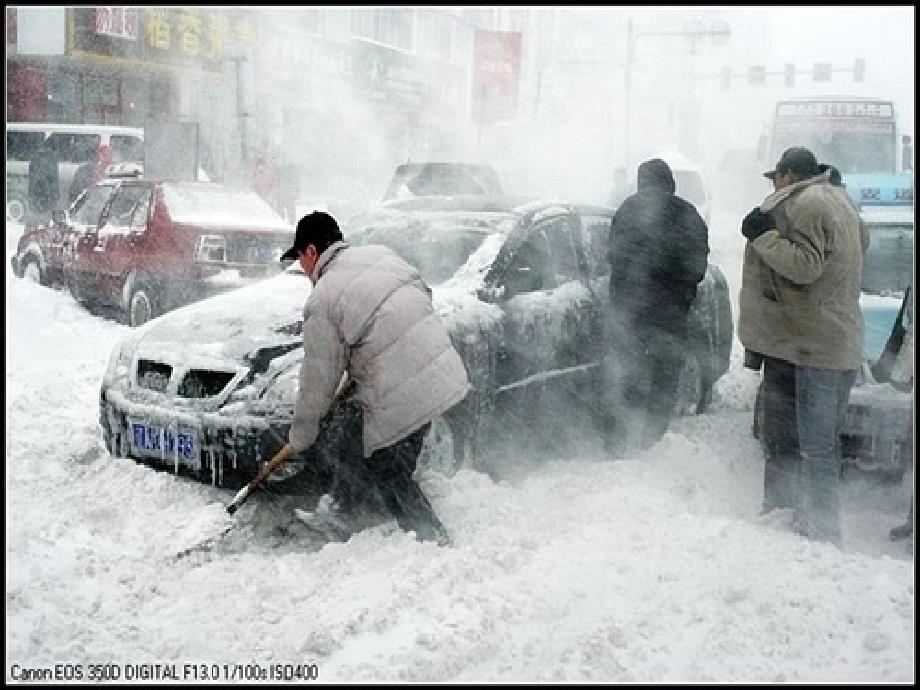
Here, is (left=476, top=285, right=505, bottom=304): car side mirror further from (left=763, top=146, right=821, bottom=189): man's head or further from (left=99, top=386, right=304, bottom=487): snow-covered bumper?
(left=763, top=146, right=821, bottom=189): man's head

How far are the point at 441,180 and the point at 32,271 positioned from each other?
6.02m

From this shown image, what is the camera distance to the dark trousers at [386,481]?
13.4ft

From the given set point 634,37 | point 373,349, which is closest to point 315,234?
point 373,349

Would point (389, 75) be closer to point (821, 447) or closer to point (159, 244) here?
point (159, 244)

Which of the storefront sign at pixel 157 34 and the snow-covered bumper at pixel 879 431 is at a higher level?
the storefront sign at pixel 157 34

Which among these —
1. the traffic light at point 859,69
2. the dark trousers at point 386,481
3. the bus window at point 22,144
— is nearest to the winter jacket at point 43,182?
the bus window at point 22,144

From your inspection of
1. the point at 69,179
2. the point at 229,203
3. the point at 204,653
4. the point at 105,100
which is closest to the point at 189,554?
the point at 204,653

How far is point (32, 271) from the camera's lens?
11367 millimetres

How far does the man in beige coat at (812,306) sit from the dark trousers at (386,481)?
67.9 inches

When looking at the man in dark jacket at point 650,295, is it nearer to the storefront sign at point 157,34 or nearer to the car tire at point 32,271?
the car tire at point 32,271

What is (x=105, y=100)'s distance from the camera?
24406mm

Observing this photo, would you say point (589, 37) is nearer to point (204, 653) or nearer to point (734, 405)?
point (734, 405)

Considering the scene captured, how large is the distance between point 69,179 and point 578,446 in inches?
565

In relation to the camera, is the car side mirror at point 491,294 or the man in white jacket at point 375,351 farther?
the car side mirror at point 491,294
